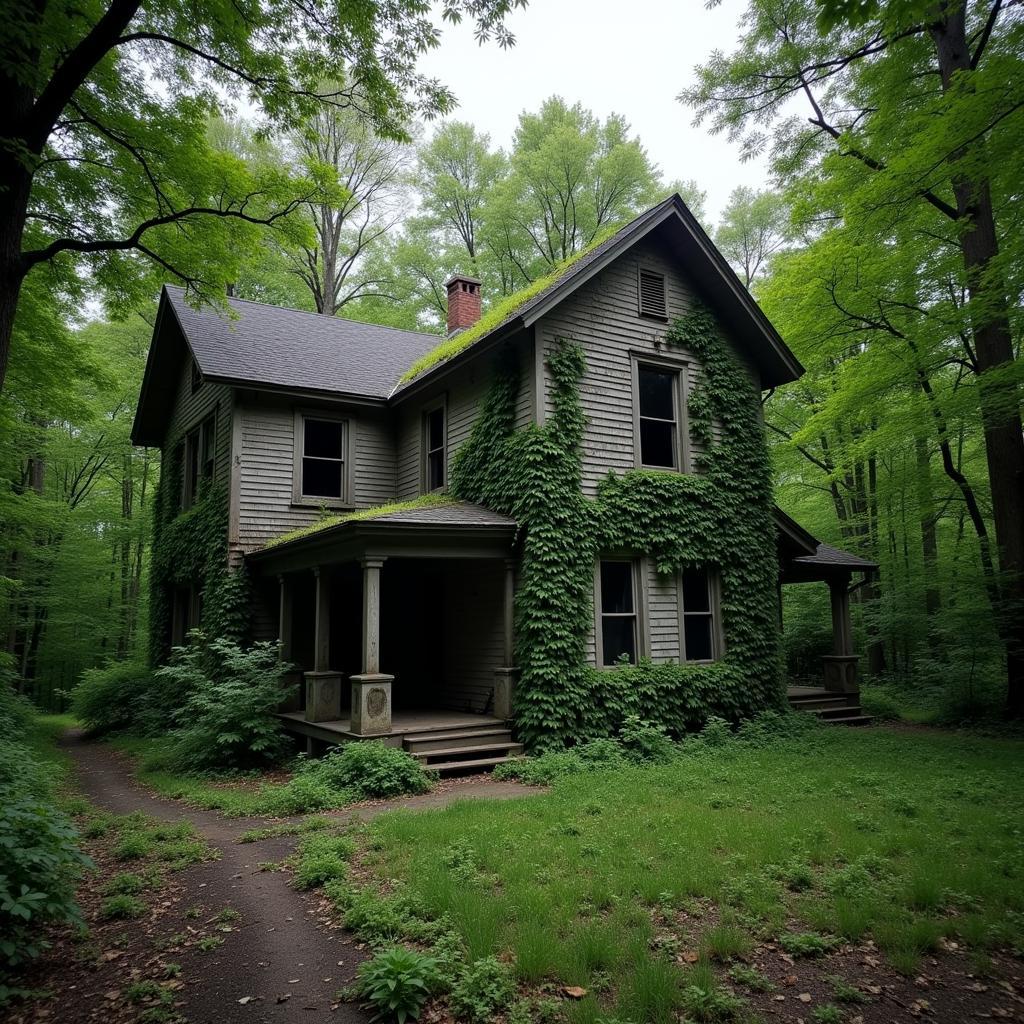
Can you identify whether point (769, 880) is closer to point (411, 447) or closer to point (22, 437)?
point (411, 447)

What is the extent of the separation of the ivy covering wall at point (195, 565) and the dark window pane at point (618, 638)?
6750 mm

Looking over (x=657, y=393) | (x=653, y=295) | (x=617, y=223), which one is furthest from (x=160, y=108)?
(x=617, y=223)

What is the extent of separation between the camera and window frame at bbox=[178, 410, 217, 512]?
14694 mm

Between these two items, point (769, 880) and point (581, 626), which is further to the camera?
point (581, 626)

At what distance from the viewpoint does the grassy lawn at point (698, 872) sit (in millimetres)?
3926

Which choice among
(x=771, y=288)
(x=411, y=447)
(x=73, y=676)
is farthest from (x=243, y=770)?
(x=73, y=676)

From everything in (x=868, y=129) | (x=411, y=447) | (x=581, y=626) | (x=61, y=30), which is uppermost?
(x=868, y=129)

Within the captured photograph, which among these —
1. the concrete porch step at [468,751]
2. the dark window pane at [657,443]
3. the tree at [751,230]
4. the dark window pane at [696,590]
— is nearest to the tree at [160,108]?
the dark window pane at [657,443]

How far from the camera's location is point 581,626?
10227mm

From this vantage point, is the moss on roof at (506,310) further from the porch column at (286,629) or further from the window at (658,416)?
the porch column at (286,629)

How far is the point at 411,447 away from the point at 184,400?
A: 664 cm

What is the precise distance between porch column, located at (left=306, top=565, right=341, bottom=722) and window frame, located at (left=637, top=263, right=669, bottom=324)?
7070 millimetres

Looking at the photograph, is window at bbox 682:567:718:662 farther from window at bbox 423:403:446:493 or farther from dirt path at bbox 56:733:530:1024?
dirt path at bbox 56:733:530:1024

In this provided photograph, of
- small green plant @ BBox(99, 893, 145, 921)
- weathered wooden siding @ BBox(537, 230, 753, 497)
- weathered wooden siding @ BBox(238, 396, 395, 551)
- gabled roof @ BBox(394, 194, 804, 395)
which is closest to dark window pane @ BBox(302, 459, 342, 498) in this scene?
weathered wooden siding @ BBox(238, 396, 395, 551)
